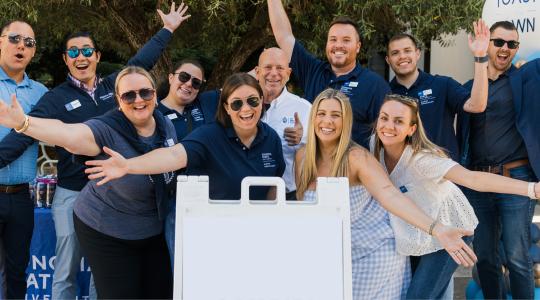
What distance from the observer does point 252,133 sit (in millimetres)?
3234

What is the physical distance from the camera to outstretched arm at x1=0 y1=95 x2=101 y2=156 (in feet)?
8.41

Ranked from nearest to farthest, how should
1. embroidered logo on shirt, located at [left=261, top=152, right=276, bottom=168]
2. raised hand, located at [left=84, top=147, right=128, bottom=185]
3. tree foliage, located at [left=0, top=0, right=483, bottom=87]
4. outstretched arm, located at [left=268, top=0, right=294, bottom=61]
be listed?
raised hand, located at [left=84, top=147, right=128, bottom=185] → embroidered logo on shirt, located at [left=261, top=152, right=276, bottom=168] → outstretched arm, located at [left=268, top=0, right=294, bottom=61] → tree foliage, located at [left=0, top=0, right=483, bottom=87]

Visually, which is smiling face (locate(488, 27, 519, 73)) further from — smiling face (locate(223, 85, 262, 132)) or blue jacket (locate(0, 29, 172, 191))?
blue jacket (locate(0, 29, 172, 191))

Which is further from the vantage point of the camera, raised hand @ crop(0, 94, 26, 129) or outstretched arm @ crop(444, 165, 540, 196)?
outstretched arm @ crop(444, 165, 540, 196)

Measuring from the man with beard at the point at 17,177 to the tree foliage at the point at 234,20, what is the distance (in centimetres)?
224

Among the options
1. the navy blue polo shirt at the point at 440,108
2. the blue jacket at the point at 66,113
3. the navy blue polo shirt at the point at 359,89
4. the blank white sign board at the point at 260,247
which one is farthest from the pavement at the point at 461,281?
the blue jacket at the point at 66,113

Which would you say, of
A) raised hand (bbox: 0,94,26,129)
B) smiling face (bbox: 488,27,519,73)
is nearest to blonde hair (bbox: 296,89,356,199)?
raised hand (bbox: 0,94,26,129)

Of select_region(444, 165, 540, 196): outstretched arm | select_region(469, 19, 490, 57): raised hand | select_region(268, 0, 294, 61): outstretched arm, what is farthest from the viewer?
select_region(268, 0, 294, 61): outstretched arm

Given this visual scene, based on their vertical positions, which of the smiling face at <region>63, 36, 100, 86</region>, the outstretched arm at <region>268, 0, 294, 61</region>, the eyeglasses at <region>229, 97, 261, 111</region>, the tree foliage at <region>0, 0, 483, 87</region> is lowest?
the eyeglasses at <region>229, 97, 261, 111</region>

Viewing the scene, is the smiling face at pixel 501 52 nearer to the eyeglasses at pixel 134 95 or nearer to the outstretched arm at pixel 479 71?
the outstretched arm at pixel 479 71

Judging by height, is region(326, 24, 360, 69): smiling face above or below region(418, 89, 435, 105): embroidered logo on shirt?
above

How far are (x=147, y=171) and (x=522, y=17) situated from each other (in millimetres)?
3051

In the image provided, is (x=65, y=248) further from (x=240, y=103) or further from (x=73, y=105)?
(x=240, y=103)

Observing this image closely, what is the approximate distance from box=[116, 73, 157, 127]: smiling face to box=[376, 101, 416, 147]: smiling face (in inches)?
47.3
